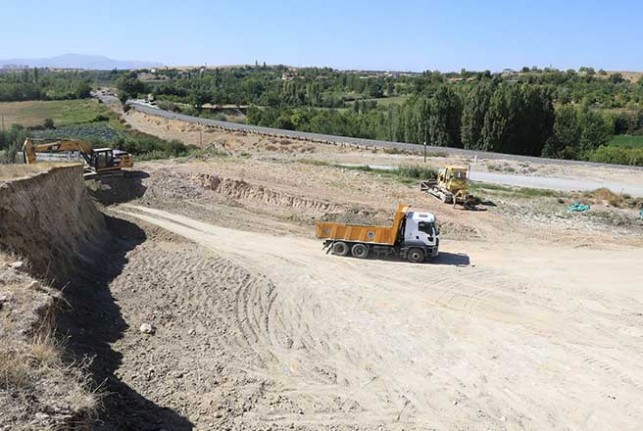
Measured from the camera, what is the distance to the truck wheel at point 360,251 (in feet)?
74.7

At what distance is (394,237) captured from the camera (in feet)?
72.7

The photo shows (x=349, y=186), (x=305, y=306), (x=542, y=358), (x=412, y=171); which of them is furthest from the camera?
(x=412, y=171)

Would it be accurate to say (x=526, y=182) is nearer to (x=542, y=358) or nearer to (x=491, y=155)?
(x=491, y=155)

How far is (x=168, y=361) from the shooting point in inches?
543

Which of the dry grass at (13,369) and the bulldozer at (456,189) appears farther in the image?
the bulldozer at (456,189)

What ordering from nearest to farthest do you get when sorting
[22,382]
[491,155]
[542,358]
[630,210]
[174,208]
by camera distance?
[22,382]
[542,358]
[174,208]
[630,210]
[491,155]

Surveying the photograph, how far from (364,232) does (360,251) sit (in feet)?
2.91

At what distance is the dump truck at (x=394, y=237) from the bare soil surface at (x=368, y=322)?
0.62m

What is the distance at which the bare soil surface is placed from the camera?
1245cm

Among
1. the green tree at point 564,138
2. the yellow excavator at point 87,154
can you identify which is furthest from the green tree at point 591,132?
the yellow excavator at point 87,154

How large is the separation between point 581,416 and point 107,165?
26887 millimetres

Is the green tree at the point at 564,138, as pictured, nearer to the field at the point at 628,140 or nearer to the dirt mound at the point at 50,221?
the field at the point at 628,140

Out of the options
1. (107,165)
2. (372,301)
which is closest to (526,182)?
(372,301)

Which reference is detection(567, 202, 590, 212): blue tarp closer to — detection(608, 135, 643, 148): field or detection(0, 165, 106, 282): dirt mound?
detection(0, 165, 106, 282): dirt mound
